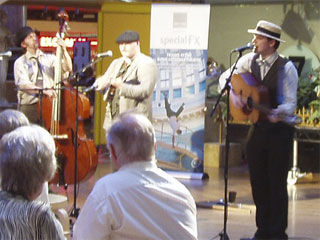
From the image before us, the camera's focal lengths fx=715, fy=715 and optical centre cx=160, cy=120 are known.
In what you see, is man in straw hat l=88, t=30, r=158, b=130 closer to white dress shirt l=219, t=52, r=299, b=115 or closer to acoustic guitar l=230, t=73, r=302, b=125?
acoustic guitar l=230, t=73, r=302, b=125

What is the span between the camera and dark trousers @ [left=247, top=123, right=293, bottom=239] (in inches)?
205

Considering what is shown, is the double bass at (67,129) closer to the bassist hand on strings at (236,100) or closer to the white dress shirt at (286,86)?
the bassist hand on strings at (236,100)

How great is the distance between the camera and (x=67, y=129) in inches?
255

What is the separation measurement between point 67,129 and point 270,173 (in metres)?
2.07

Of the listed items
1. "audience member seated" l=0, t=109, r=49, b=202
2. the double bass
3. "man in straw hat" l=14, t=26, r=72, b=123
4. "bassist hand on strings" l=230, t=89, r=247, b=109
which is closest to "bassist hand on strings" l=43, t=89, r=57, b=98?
the double bass

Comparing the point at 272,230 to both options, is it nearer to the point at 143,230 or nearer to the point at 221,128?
the point at 143,230

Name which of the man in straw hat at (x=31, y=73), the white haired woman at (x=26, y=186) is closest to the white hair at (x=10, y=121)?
the white haired woman at (x=26, y=186)

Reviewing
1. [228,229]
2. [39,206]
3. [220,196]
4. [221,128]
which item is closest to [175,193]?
[39,206]

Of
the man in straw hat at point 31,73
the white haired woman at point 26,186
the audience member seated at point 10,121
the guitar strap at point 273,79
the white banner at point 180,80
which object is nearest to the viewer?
the white haired woman at point 26,186

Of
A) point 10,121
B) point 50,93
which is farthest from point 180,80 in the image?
point 10,121

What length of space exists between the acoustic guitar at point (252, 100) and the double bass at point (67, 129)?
59.0 inches

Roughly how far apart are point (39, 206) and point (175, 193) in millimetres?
609

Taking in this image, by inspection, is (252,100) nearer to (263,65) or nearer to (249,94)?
(249,94)

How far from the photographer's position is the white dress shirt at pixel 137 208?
8.25 ft
